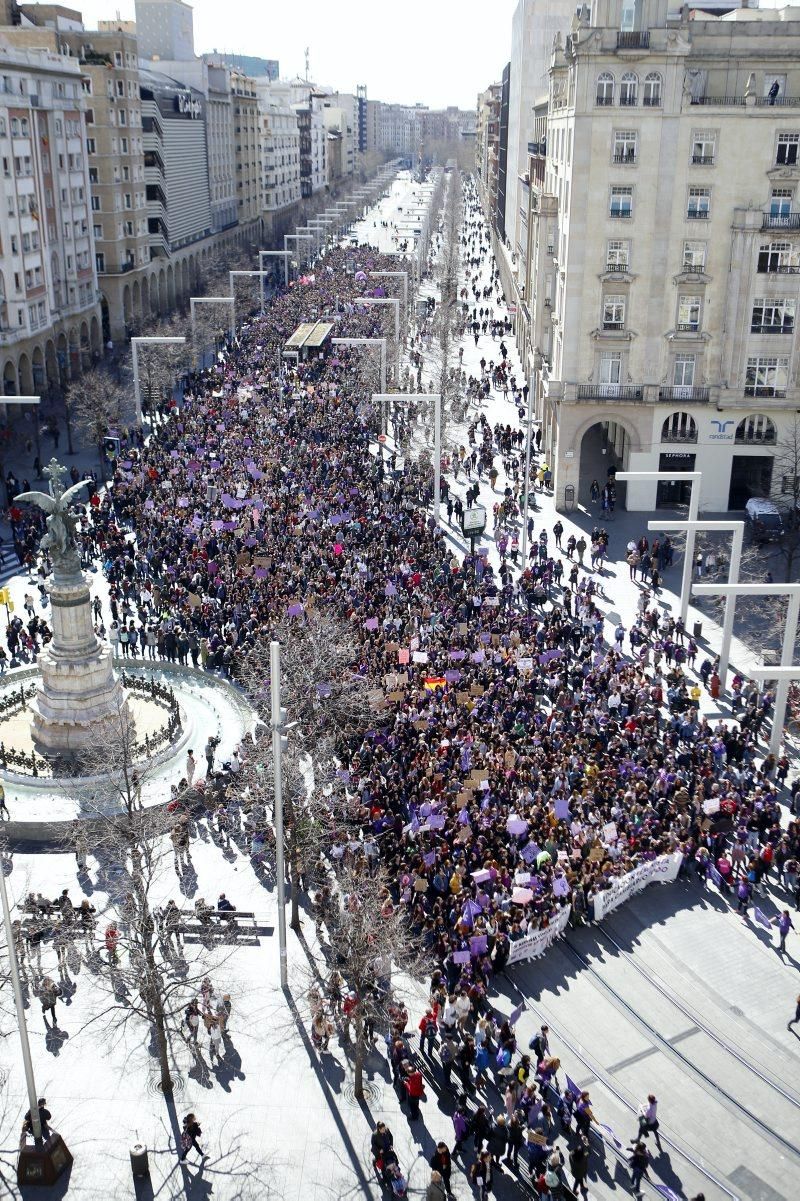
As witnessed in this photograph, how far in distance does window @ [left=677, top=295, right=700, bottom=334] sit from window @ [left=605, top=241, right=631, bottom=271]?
9.38 ft

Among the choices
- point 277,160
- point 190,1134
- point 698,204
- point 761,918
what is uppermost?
point 277,160

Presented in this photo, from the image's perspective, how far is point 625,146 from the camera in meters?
48.9

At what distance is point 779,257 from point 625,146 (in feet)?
26.3

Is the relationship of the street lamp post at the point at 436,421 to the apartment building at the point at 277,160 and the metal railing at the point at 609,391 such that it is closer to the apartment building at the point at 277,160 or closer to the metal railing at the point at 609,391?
the metal railing at the point at 609,391

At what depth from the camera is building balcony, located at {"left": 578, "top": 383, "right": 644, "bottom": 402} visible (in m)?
51.6

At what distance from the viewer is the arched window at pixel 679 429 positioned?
51.9 m

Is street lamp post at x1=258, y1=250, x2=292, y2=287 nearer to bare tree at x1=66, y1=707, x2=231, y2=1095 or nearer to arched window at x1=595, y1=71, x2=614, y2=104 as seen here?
arched window at x1=595, y1=71, x2=614, y2=104

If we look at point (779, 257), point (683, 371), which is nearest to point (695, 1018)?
point (683, 371)

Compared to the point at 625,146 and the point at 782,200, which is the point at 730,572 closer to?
the point at 782,200

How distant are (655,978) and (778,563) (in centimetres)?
2593

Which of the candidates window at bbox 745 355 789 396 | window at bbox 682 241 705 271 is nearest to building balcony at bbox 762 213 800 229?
window at bbox 682 241 705 271

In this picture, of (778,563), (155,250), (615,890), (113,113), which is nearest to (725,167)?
(778,563)

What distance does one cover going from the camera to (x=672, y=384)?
2026 inches

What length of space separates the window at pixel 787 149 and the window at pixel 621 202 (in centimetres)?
618
